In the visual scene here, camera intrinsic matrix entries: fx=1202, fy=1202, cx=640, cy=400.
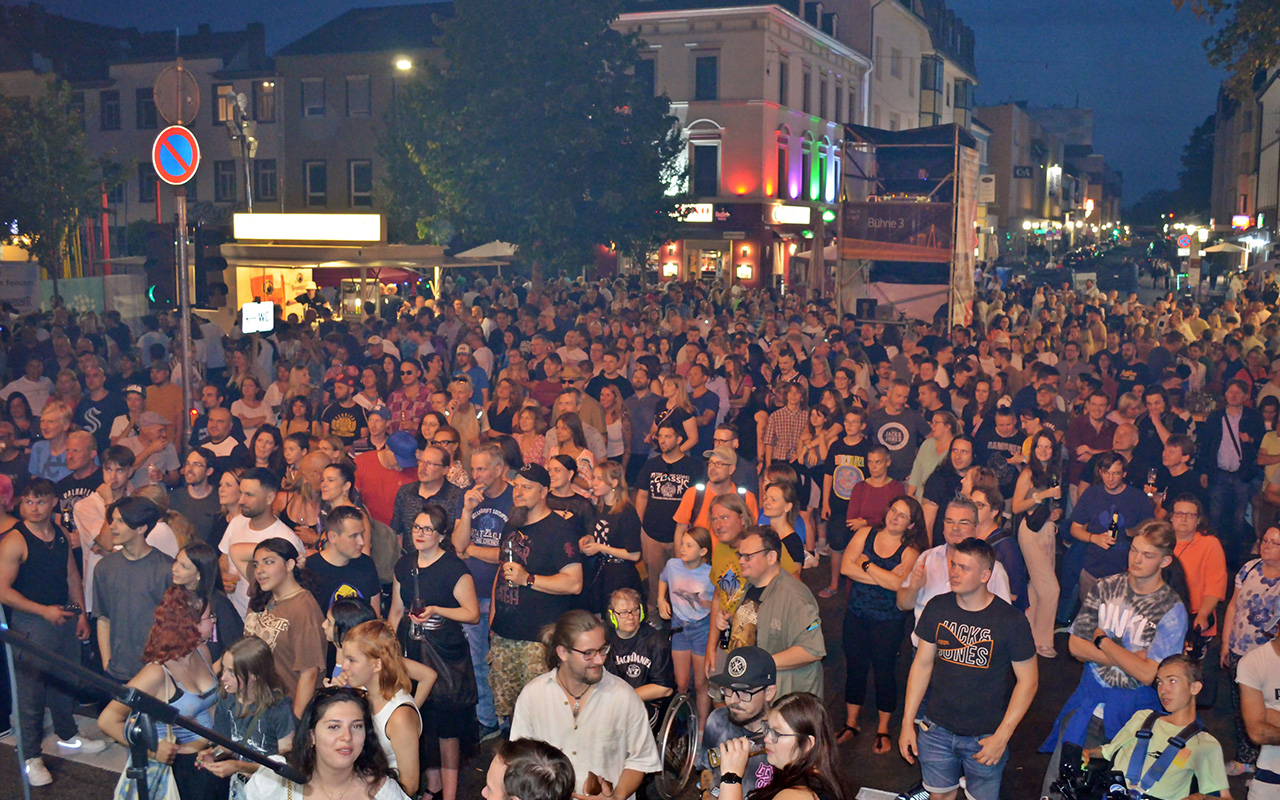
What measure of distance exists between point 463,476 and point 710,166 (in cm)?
3786

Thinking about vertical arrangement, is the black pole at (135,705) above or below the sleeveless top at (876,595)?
above

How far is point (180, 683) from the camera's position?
553 centimetres

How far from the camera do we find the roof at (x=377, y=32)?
45188mm

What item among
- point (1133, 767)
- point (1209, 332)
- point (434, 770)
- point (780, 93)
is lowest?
point (434, 770)

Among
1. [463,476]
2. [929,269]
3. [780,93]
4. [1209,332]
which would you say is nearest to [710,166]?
[780,93]

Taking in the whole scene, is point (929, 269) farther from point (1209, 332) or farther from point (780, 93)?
point (780, 93)

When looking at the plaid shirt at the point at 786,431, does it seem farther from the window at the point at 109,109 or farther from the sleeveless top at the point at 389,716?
the window at the point at 109,109

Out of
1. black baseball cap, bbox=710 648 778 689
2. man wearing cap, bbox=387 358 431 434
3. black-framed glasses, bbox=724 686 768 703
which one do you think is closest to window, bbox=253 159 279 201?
man wearing cap, bbox=387 358 431 434

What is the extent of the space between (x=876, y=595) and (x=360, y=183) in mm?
41896

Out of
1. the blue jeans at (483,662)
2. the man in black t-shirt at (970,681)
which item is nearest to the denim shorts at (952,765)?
the man in black t-shirt at (970,681)

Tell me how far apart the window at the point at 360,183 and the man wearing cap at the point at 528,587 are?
41.0 meters

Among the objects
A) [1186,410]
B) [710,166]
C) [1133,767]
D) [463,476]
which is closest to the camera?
[1133,767]

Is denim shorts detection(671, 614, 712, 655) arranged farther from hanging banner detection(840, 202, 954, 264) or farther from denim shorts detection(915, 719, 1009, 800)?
hanging banner detection(840, 202, 954, 264)

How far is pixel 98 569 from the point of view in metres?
6.59
